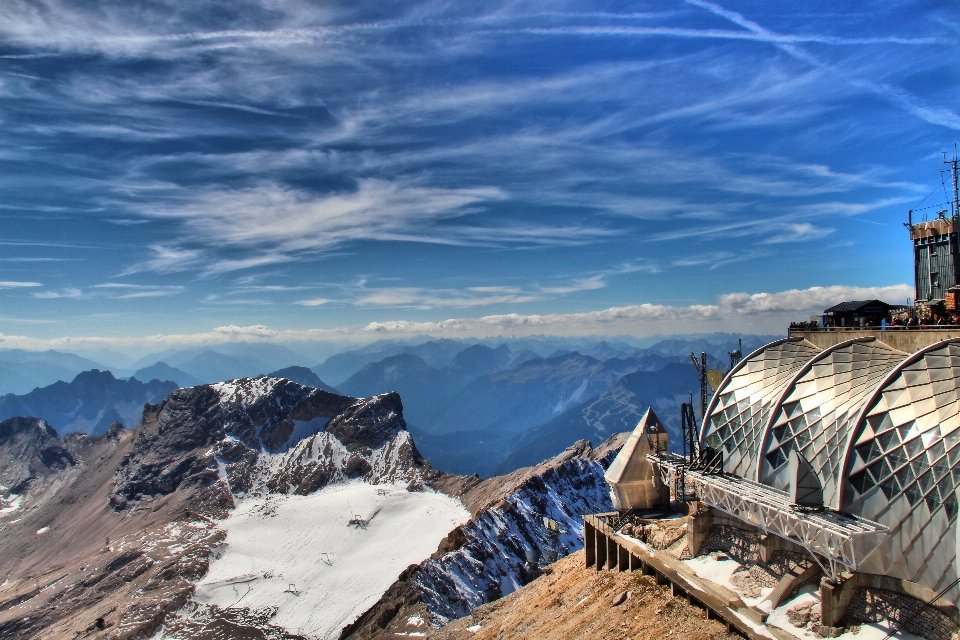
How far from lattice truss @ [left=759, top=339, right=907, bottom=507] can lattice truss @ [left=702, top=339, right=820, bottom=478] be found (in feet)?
6.50

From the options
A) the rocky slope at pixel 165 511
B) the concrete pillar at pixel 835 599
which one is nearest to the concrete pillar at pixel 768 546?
the concrete pillar at pixel 835 599

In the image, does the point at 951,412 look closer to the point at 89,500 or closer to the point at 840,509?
the point at 840,509

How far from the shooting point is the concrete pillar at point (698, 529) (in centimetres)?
4150

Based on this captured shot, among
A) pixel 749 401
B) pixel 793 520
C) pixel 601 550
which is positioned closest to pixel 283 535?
pixel 601 550

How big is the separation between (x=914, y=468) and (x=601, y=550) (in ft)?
98.0

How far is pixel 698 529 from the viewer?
41.8m

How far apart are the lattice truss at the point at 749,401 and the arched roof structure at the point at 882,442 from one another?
252 millimetres

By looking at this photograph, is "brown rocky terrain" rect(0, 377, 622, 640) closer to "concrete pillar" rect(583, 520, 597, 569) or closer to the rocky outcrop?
the rocky outcrop

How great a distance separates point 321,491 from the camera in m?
168

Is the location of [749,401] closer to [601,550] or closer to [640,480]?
[640,480]

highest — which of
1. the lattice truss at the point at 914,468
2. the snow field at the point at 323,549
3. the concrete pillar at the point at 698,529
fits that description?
the lattice truss at the point at 914,468

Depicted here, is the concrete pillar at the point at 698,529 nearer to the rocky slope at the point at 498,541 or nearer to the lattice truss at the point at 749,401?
the lattice truss at the point at 749,401

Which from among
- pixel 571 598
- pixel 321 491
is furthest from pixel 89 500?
pixel 571 598

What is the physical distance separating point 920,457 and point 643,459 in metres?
25.1
